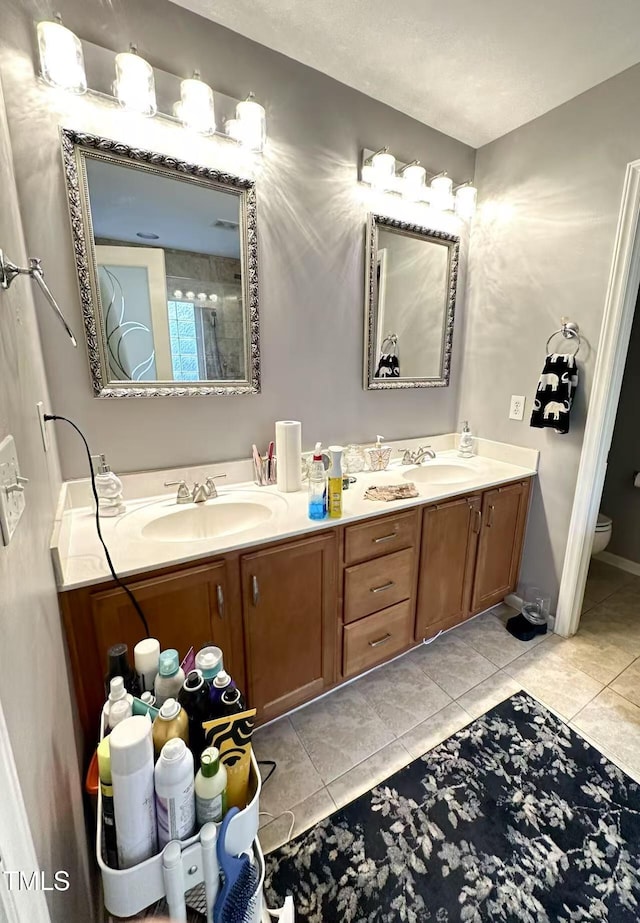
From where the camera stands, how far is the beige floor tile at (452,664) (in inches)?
67.7

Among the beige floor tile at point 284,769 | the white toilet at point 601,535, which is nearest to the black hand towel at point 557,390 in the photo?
the white toilet at point 601,535

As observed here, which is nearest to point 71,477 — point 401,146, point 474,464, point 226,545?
point 226,545

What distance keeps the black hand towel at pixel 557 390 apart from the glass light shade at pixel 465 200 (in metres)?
0.88

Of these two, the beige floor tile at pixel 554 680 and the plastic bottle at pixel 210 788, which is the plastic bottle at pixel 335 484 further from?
the beige floor tile at pixel 554 680

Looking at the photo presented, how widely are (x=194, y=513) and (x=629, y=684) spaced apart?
2.01m

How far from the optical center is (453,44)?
144 cm

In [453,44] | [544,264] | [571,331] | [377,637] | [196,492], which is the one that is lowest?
[377,637]

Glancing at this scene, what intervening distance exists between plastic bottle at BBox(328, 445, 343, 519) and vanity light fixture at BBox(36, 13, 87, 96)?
4.43ft

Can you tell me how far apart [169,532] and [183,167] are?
4.27 feet

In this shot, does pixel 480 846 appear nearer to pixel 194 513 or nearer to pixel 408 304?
pixel 194 513

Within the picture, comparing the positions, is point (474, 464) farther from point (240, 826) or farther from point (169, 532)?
point (240, 826)

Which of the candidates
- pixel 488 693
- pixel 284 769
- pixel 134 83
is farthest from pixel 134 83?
pixel 488 693

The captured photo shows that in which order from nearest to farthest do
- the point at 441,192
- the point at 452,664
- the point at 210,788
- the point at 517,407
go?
the point at 210,788, the point at 452,664, the point at 441,192, the point at 517,407

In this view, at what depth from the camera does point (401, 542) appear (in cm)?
160
